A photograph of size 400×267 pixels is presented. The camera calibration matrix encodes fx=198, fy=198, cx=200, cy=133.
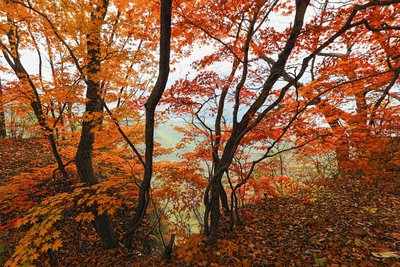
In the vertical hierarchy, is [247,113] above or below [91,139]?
above

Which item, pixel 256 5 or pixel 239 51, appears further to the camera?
pixel 239 51

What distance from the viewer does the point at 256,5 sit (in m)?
4.41

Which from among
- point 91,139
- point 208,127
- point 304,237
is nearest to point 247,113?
point 208,127

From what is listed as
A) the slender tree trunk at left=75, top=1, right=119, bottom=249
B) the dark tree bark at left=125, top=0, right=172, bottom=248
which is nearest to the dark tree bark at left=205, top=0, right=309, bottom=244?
the dark tree bark at left=125, top=0, right=172, bottom=248

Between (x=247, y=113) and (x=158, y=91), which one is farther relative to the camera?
(x=247, y=113)

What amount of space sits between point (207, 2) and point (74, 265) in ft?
25.0

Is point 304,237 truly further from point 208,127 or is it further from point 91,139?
point 91,139

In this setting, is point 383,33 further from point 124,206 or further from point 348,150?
point 124,206

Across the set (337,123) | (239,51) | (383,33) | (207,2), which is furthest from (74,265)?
(383,33)

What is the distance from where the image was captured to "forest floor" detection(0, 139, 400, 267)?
368 cm

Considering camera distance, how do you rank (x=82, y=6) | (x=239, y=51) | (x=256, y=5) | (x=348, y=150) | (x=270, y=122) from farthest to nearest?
(x=348, y=150) → (x=270, y=122) → (x=239, y=51) → (x=82, y=6) → (x=256, y=5)

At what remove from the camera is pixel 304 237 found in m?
4.34

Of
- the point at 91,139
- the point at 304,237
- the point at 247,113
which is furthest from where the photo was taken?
the point at 91,139

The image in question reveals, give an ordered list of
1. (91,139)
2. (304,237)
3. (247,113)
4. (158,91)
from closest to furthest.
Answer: (158,91) < (247,113) < (304,237) < (91,139)
